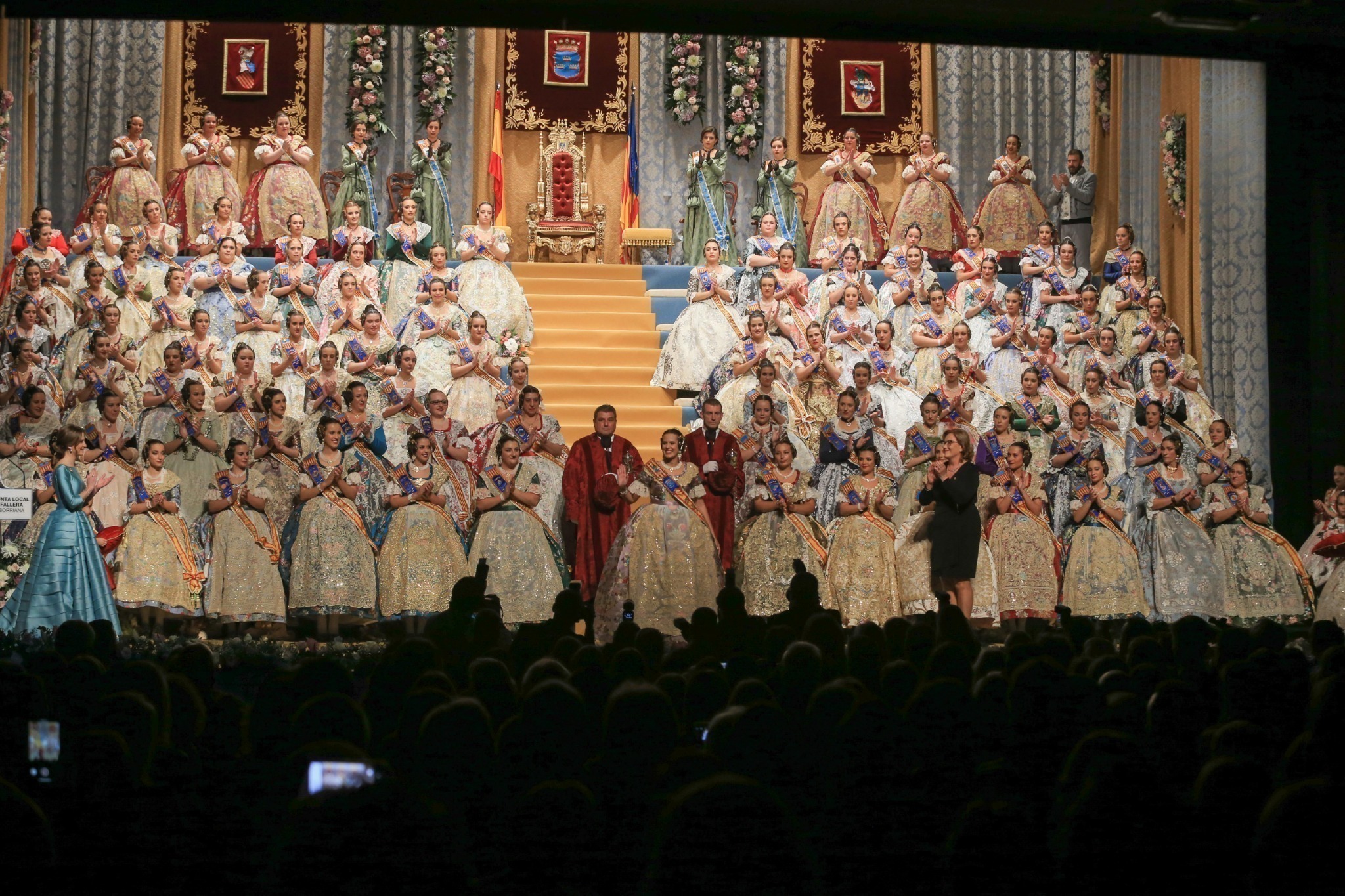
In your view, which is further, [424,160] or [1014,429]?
[424,160]

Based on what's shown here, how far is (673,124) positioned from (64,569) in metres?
10.6

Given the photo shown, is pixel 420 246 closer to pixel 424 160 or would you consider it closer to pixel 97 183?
pixel 424 160

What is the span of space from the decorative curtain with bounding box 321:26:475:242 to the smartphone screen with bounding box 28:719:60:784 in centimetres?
1376

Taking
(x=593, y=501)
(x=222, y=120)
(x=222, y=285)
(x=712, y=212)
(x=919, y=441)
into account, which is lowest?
(x=593, y=501)

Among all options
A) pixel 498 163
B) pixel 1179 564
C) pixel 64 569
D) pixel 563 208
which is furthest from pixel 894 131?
pixel 64 569

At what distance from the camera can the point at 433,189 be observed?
14.7 meters

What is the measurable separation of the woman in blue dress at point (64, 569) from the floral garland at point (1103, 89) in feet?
37.2

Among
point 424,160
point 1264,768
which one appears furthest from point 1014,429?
point 1264,768

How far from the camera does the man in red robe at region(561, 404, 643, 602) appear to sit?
9898 mm

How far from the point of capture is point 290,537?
9680mm

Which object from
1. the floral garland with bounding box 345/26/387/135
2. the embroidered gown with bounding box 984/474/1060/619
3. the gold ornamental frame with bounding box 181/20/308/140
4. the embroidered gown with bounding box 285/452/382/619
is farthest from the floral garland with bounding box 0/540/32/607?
the gold ornamental frame with bounding box 181/20/308/140

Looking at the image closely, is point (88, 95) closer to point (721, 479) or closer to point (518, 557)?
point (518, 557)

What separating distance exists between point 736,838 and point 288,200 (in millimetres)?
12733

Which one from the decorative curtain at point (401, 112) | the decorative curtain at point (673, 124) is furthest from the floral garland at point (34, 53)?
the decorative curtain at point (673, 124)
